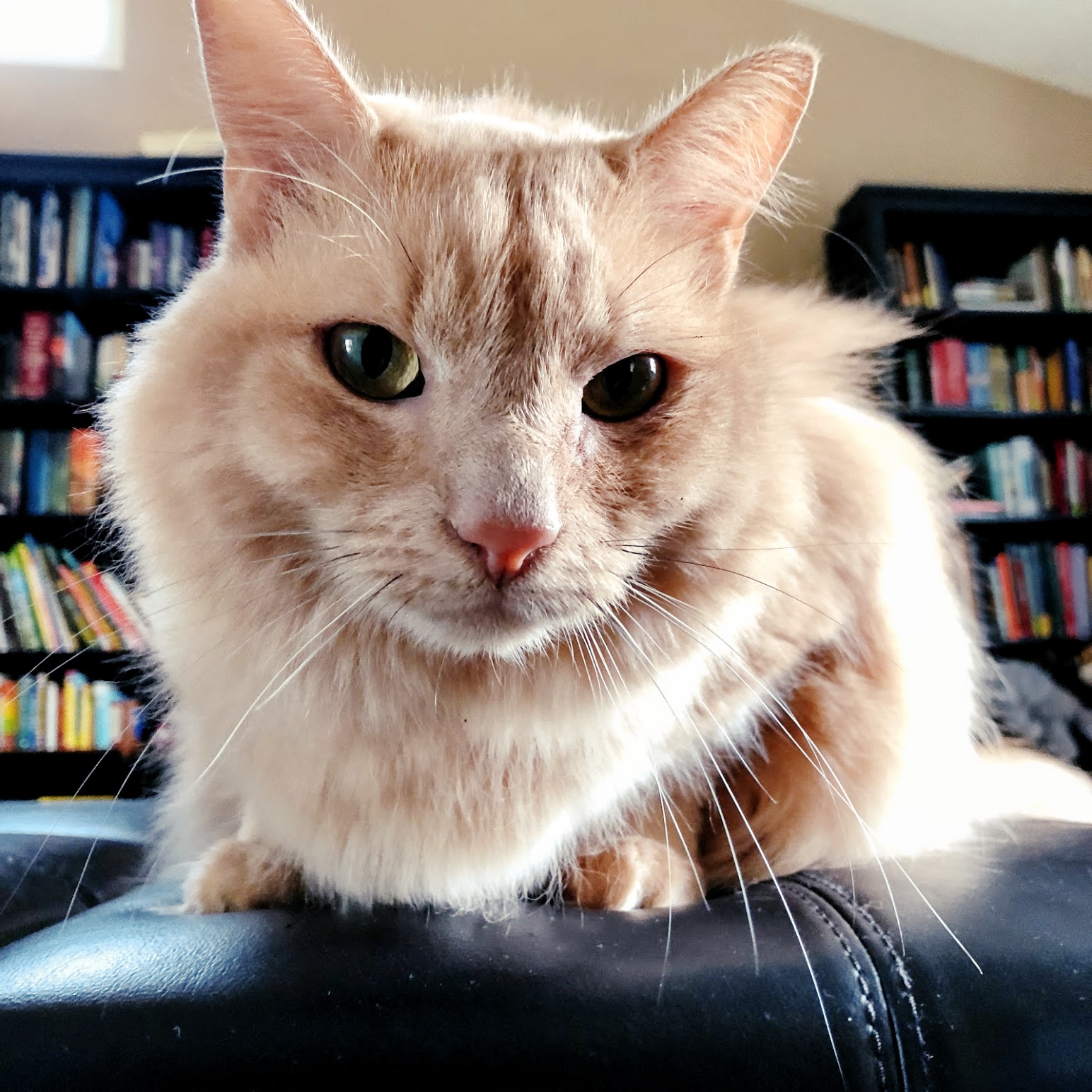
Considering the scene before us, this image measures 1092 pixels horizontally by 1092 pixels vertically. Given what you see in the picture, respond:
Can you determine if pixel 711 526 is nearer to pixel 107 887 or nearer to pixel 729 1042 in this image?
pixel 729 1042

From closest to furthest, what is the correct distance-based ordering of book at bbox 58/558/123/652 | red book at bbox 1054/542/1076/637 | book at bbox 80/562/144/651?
book at bbox 80/562/144/651, book at bbox 58/558/123/652, red book at bbox 1054/542/1076/637

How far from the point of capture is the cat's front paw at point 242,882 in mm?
696

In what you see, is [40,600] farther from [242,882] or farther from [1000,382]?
[1000,382]

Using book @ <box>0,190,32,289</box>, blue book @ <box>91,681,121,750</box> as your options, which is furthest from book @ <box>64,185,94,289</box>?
blue book @ <box>91,681,121,750</box>

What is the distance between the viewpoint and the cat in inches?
23.5

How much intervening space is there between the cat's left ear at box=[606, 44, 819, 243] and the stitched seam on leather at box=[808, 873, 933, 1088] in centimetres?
60

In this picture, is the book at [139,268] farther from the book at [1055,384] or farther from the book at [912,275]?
the book at [1055,384]

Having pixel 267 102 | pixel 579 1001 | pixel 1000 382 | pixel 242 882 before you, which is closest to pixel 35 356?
pixel 267 102

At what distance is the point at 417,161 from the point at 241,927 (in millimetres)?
632

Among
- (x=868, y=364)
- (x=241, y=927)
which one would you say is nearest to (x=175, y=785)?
(x=241, y=927)

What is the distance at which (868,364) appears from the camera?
1.01 meters

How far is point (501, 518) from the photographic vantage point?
1.77 feet

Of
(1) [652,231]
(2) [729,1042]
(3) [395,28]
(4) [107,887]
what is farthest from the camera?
(3) [395,28]

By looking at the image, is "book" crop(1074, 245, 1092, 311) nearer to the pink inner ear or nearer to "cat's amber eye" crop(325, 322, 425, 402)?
the pink inner ear
